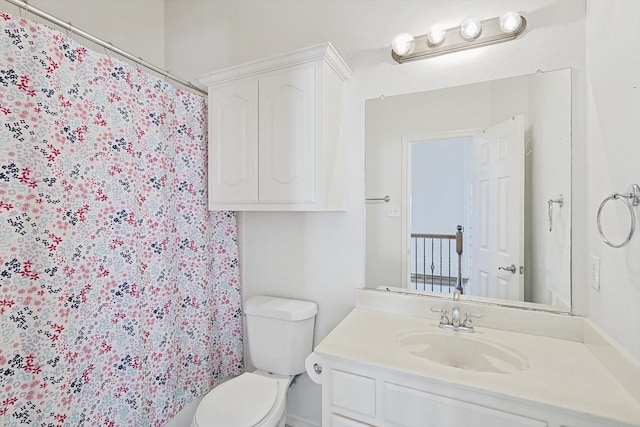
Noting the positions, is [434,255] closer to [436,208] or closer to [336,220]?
[436,208]

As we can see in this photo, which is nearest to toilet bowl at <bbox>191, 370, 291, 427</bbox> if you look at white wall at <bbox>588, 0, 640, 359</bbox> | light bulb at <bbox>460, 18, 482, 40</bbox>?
white wall at <bbox>588, 0, 640, 359</bbox>

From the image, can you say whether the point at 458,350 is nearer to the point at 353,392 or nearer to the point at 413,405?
the point at 413,405

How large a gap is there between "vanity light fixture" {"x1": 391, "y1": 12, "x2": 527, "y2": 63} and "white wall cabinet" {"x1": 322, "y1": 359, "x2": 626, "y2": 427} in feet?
4.41

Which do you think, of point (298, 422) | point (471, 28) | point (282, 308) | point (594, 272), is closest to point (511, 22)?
point (471, 28)

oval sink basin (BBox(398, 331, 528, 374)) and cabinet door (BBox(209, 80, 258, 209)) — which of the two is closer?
oval sink basin (BBox(398, 331, 528, 374))

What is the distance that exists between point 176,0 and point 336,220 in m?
1.98

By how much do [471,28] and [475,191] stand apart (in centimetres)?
69

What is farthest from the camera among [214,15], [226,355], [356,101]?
[214,15]

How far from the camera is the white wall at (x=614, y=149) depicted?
0.82 m

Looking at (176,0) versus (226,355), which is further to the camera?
(176,0)

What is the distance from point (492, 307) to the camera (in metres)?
1.30

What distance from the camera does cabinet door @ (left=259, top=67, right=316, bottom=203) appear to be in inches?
54.2

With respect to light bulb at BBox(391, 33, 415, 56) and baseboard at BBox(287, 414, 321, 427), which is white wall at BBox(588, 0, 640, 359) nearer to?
light bulb at BBox(391, 33, 415, 56)

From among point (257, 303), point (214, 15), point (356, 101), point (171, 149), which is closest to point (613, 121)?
point (356, 101)
